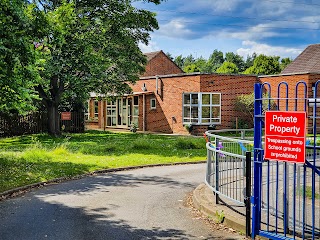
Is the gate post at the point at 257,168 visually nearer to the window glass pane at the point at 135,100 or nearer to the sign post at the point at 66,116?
the sign post at the point at 66,116

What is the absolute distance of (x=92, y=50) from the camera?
72.4ft

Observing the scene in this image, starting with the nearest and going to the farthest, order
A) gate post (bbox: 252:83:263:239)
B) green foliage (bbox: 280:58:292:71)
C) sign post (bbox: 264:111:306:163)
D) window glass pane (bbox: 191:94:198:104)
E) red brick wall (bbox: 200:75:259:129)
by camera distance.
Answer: sign post (bbox: 264:111:306:163), gate post (bbox: 252:83:263:239), window glass pane (bbox: 191:94:198:104), red brick wall (bbox: 200:75:259:129), green foliage (bbox: 280:58:292:71)

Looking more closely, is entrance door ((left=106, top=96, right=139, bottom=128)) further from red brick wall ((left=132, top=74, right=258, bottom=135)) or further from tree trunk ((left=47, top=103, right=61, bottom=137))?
tree trunk ((left=47, top=103, right=61, bottom=137))

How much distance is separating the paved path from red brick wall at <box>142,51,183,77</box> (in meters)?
33.1

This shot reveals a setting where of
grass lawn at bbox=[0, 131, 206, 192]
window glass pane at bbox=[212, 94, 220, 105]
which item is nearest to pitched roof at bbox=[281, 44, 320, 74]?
window glass pane at bbox=[212, 94, 220, 105]

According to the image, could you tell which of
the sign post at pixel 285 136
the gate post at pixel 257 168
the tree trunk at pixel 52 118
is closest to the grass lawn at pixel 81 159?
the gate post at pixel 257 168

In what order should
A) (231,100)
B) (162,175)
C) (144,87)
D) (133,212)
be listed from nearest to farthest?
(133,212), (162,175), (231,100), (144,87)

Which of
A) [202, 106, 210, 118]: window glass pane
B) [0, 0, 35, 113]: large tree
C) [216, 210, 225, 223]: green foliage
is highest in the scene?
[0, 0, 35, 113]: large tree

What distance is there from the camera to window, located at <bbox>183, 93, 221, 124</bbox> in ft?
92.8

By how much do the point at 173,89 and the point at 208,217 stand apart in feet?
75.3

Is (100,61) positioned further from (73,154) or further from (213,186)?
(213,186)

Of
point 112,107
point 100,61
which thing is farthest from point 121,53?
point 112,107

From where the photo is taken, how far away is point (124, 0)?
83.6 feet

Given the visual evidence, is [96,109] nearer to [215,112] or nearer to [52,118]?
[52,118]
